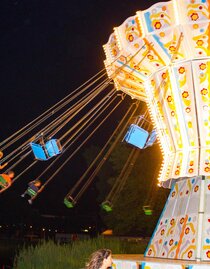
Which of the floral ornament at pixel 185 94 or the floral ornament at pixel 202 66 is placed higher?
the floral ornament at pixel 202 66

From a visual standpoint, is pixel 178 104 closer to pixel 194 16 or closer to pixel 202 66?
pixel 202 66

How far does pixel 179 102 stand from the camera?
24.3ft

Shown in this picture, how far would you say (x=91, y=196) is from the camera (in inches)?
1622

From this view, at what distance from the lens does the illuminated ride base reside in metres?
7.01

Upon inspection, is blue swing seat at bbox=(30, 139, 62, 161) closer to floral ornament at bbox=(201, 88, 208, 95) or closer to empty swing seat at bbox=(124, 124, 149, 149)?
empty swing seat at bbox=(124, 124, 149, 149)

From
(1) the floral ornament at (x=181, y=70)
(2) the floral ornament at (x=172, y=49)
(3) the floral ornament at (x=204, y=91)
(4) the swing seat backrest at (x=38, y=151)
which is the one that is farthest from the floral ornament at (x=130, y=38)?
(4) the swing seat backrest at (x=38, y=151)

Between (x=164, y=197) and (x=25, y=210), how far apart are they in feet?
67.6

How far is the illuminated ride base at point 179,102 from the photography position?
701cm

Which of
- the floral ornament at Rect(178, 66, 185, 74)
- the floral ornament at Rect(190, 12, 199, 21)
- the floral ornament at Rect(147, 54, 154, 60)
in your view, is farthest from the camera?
the floral ornament at Rect(147, 54, 154, 60)

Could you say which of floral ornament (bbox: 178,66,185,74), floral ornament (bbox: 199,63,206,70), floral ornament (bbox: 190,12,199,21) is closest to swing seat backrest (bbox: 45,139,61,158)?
floral ornament (bbox: 178,66,185,74)

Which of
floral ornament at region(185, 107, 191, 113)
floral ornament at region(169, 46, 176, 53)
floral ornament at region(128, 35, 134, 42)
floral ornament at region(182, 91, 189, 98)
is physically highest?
floral ornament at region(128, 35, 134, 42)

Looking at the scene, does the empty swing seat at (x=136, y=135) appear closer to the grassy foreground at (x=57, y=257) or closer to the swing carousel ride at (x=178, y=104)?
the swing carousel ride at (x=178, y=104)

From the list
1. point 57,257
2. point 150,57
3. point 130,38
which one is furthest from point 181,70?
point 57,257

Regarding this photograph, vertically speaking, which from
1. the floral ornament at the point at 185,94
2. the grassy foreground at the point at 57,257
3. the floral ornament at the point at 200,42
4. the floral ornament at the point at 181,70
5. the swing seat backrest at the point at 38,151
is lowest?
the grassy foreground at the point at 57,257
